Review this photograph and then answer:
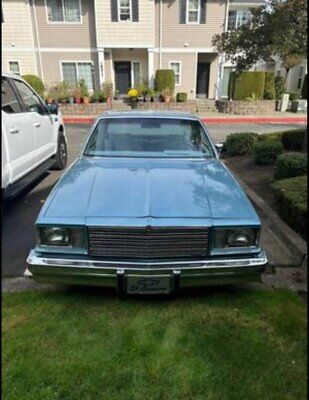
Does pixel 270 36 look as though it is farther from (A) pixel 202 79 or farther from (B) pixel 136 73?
(A) pixel 202 79

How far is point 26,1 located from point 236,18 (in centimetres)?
1372

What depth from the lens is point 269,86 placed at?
1991 centimetres

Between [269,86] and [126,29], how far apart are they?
30.2 ft

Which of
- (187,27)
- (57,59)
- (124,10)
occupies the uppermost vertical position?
(124,10)

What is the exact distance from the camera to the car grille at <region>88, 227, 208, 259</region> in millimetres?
2562

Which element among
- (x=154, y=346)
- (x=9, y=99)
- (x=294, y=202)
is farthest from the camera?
(x=9, y=99)

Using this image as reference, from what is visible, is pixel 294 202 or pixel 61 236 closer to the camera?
pixel 61 236

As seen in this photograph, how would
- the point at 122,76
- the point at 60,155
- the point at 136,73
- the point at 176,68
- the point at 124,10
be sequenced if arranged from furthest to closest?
the point at 122,76, the point at 136,73, the point at 176,68, the point at 124,10, the point at 60,155

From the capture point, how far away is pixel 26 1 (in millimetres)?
18969

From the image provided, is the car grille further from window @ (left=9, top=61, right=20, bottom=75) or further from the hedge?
window @ (left=9, top=61, right=20, bottom=75)

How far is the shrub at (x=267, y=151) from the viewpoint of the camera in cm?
689

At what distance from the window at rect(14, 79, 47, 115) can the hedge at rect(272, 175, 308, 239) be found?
4305mm

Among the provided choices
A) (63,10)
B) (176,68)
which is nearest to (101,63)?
(63,10)

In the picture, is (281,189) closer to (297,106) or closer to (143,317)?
(143,317)
